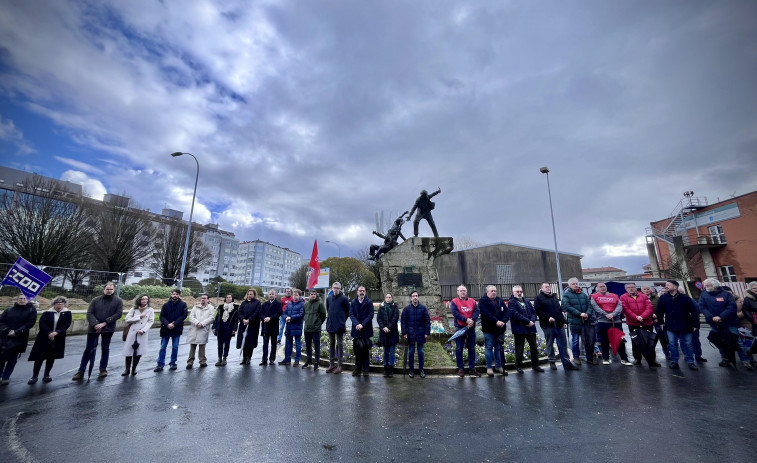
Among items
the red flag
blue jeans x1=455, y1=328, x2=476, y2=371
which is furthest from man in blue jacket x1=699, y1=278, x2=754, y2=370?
the red flag

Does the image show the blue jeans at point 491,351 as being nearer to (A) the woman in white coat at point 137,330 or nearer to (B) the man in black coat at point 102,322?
(A) the woman in white coat at point 137,330

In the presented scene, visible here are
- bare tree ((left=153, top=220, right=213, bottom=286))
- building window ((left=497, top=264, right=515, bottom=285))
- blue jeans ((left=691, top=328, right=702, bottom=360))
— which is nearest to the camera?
blue jeans ((left=691, top=328, right=702, bottom=360))

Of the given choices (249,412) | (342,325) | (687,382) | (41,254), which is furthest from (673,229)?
(41,254)

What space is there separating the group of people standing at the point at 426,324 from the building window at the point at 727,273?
3252 cm

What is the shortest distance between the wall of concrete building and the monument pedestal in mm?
24162

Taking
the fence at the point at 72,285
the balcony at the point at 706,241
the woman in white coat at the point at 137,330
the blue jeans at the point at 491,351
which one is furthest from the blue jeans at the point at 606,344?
the balcony at the point at 706,241

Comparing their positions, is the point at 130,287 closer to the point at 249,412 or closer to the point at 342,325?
the point at 342,325

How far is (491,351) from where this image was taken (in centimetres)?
716

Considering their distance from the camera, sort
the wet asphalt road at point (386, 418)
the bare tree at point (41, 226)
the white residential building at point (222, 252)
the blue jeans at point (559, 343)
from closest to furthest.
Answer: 1. the wet asphalt road at point (386, 418)
2. the blue jeans at point (559, 343)
3. the bare tree at point (41, 226)
4. the white residential building at point (222, 252)

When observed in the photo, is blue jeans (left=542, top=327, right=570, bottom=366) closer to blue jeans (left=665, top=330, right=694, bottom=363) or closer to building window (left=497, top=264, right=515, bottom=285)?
blue jeans (left=665, top=330, right=694, bottom=363)

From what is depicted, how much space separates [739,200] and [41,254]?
5738 cm

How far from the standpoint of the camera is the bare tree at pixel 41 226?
21.7 m

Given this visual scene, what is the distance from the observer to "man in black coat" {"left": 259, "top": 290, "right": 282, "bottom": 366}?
26.9ft

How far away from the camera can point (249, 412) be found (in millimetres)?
4711
